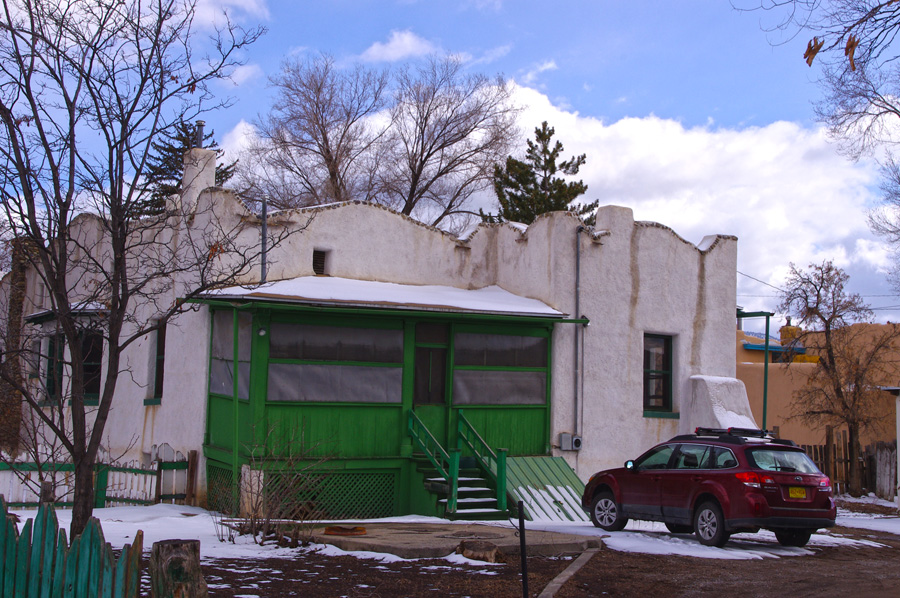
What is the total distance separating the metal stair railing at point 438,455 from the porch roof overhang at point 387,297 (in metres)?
2.07

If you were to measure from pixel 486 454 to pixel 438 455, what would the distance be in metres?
1.03

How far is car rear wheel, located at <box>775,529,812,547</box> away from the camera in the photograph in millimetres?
12867

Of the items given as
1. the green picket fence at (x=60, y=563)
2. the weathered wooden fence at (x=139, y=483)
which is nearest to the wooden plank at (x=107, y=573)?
the green picket fence at (x=60, y=563)

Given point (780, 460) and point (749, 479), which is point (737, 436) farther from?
point (749, 479)

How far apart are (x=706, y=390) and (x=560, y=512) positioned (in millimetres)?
4924

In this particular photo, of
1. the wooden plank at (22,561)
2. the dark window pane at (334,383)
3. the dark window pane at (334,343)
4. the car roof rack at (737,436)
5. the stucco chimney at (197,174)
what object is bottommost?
the wooden plank at (22,561)

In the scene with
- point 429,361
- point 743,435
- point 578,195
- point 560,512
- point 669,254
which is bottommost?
point 560,512

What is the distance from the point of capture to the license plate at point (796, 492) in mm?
12250

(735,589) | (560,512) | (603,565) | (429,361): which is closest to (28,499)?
(429,361)

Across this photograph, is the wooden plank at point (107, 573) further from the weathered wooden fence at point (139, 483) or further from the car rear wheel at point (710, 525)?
the weathered wooden fence at point (139, 483)

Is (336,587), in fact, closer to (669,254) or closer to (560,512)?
(560,512)

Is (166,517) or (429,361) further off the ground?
(429,361)

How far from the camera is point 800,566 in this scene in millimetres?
11156

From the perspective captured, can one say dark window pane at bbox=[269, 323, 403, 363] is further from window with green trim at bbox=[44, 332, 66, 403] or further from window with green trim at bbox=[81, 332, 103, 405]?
window with green trim at bbox=[81, 332, 103, 405]
